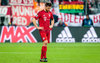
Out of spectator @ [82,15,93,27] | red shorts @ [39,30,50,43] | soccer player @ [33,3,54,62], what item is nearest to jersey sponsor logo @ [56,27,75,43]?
spectator @ [82,15,93,27]

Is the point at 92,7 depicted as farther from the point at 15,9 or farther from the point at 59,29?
the point at 15,9

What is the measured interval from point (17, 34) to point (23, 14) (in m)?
1.74

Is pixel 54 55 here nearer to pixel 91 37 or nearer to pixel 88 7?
pixel 91 37

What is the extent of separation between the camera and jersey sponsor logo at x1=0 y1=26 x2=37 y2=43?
69.6ft

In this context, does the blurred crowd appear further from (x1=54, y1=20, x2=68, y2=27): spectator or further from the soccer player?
the soccer player

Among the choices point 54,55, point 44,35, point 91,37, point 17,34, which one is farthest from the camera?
point 91,37

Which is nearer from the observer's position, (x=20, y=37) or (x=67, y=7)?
(x=20, y=37)

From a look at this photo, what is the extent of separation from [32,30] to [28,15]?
1.39 meters

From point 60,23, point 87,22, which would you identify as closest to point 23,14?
point 60,23

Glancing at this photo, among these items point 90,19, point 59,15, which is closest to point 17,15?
point 59,15

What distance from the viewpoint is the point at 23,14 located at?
22.4 meters

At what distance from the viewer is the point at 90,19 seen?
22.1m

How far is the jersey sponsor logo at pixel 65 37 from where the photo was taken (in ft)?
70.7

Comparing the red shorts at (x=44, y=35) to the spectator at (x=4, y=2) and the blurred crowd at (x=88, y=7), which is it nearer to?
the blurred crowd at (x=88, y=7)
